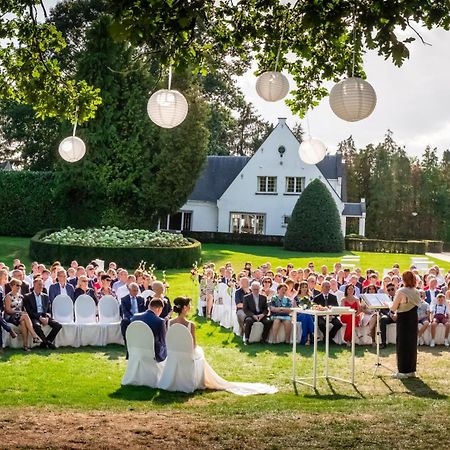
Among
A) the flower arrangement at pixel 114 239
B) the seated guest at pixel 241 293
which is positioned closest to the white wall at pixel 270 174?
the flower arrangement at pixel 114 239

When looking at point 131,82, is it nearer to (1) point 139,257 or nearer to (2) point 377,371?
(1) point 139,257

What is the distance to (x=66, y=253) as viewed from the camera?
2553 cm

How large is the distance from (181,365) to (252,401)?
134 centimetres

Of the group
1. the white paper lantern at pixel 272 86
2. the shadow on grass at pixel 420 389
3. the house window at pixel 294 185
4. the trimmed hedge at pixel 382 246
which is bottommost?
the shadow on grass at pixel 420 389

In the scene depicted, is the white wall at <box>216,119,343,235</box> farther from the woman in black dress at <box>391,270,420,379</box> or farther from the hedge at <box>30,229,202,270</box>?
the woman in black dress at <box>391,270,420,379</box>

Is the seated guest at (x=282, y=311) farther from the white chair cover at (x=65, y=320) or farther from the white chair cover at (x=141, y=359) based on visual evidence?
the white chair cover at (x=141, y=359)

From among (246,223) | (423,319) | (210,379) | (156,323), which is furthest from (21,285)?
(246,223)

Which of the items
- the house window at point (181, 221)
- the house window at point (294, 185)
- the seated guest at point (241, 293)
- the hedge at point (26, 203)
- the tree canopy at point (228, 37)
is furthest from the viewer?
the house window at point (181, 221)

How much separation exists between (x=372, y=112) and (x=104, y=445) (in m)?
4.53

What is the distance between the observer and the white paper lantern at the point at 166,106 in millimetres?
8211

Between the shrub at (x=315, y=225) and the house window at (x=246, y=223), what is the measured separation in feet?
25.1

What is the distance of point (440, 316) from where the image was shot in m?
14.8

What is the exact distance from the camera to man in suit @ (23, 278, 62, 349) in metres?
12.9

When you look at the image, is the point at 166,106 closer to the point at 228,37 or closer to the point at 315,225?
the point at 228,37
